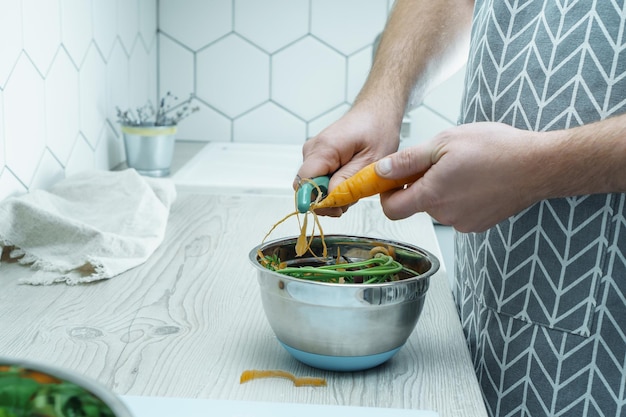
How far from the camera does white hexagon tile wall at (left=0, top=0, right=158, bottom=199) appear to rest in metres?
1.19

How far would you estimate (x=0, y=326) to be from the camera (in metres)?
0.87

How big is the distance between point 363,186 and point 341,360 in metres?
0.20

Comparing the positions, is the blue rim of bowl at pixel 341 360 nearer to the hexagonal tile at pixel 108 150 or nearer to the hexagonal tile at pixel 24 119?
the hexagonal tile at pixel 24 119

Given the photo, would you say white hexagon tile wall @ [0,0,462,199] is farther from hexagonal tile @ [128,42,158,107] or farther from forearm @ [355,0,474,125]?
forearm @ [355,0,474,125]

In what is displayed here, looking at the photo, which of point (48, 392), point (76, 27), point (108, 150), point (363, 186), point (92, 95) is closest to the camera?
point (48, 392)

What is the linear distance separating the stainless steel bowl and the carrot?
109 mm

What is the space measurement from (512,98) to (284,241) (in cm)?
32

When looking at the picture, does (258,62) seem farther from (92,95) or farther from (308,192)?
(308,192)

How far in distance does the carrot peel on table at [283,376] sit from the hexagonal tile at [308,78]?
4.34ft

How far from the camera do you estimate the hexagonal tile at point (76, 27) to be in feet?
4.60

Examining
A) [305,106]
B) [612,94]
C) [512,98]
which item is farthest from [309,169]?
[305,106]

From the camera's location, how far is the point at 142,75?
192 cm

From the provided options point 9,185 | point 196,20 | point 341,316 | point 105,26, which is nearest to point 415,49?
point 341,316

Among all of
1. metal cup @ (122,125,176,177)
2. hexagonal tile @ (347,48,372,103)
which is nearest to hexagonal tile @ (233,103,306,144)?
hexagonal tile @ (347,48,372,103)
